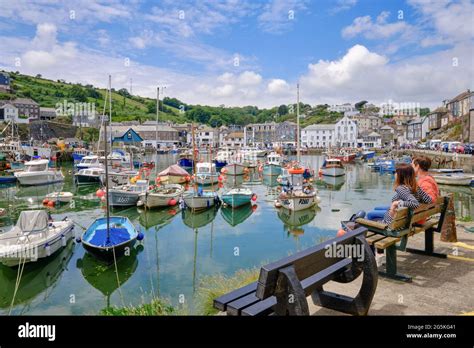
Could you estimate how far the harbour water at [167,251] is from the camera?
1099 cm

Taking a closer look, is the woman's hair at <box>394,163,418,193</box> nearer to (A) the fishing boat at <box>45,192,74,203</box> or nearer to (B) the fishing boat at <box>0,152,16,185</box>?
(A) the fishing boat at <box>45,192,74,203</box>

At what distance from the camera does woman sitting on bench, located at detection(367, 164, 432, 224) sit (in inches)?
247

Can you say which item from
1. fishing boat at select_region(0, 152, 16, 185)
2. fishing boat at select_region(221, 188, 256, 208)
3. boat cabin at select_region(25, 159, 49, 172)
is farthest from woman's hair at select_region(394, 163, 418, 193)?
fishing boat at select_region(0, 152, 16, 185)

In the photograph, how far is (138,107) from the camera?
6457 inches

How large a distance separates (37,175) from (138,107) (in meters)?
133

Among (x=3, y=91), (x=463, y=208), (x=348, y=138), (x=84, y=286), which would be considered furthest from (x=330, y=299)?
(x=3, y=91)

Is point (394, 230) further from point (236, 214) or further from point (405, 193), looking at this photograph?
point (236, 214)

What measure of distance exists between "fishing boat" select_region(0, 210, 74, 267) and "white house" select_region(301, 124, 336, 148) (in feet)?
331

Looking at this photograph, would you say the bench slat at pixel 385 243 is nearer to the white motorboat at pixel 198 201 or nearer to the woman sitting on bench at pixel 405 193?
the woman sitting on bench at pixel 405 193

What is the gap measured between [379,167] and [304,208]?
34.7 metres

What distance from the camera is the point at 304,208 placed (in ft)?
75.2

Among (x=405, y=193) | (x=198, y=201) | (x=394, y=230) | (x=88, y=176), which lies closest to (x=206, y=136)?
(x=88, y=176)

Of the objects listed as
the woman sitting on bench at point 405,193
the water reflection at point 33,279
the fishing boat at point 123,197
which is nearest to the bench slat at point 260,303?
the woman sitting on bench at point 405,193

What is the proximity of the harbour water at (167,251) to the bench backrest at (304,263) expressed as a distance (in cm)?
571
